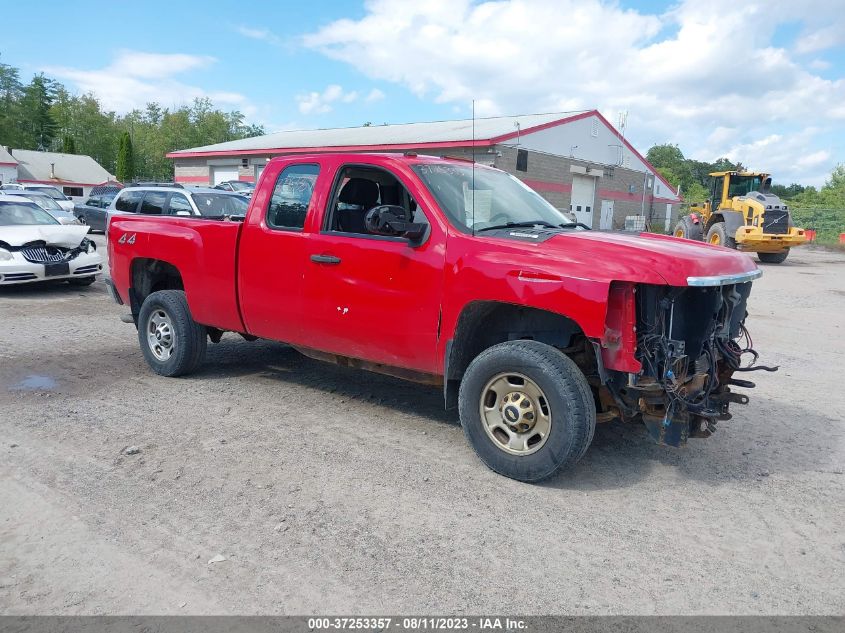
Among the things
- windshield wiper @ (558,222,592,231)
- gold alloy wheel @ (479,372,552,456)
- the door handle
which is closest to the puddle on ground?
Answer: the door handle

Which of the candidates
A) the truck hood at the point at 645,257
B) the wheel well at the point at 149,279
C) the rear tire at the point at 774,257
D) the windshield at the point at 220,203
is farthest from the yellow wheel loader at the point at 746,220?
the wheel well at the point at 149,279

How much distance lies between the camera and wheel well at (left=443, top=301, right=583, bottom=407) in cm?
441

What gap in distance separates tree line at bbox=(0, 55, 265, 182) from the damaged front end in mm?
90709

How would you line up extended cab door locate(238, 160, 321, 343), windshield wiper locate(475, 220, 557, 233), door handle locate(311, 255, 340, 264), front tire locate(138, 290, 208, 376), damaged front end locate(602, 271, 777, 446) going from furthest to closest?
front tire locate(138, 290, 208, 376) → extended cab door locate(238, 160, 321, 343) → door handle locate(311, 255, 340, 264) → windshield wiper locate(475, 220, 557, 233) → damaged front end locate(602, 271, 777, 446)

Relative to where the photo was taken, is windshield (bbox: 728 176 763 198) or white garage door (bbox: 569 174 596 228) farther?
white garage door (bbox: 569 174 596 228)

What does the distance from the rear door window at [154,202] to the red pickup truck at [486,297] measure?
346 inches

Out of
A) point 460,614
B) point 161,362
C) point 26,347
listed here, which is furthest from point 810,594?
point 26,347

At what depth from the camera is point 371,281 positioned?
4.89 metres

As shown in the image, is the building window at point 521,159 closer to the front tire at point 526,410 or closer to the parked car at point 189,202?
Answer: the parked car at point 189,202

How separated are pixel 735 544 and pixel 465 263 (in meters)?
2.24

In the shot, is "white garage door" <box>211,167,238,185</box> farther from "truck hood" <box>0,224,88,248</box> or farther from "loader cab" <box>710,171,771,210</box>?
"truck hood" <box>0,224,88,248</box>

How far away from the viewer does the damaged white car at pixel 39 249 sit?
433 inches

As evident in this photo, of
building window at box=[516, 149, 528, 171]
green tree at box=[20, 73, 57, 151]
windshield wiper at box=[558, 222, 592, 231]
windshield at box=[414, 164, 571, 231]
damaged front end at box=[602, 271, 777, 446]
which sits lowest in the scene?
damaged front end at box=[602, 271, 777, 446]

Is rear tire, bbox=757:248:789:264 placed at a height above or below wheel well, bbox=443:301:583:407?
below
